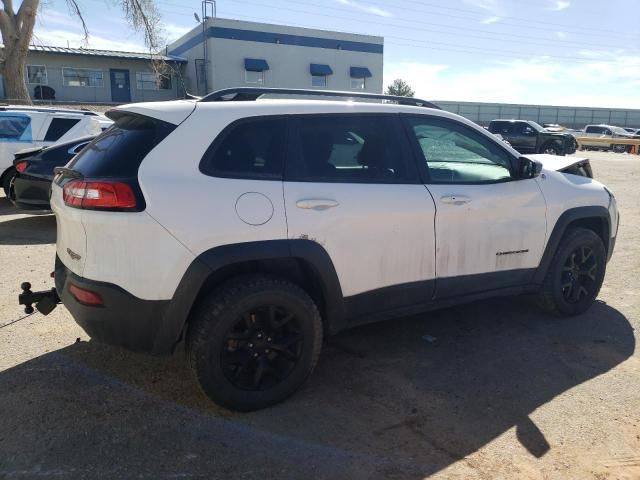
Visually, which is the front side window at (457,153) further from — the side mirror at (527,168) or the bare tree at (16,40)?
the bare tree at (16,40)

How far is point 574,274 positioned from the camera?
183 inches

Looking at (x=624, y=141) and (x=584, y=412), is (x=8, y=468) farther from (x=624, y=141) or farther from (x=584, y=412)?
(x=624, y=141)

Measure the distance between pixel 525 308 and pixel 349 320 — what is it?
2256 mm

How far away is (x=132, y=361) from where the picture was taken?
383 cm

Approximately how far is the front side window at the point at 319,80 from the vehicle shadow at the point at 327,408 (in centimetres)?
3509

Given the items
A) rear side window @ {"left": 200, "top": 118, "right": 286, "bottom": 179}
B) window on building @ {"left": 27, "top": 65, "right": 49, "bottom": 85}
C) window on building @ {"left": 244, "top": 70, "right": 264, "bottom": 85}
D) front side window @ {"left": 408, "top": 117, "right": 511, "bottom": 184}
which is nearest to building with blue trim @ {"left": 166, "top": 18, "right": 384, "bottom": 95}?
window on building @ {"left": 244, "top": 70, "right": 264, "bottom": 85}

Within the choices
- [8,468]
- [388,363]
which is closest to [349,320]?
[388,363]

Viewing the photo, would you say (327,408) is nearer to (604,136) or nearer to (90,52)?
(90,52)

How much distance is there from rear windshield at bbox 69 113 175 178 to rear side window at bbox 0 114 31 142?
26.3 feet

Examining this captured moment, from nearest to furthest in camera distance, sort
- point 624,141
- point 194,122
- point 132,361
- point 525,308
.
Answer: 1. point 194,122
2. point 132,361
3. point 525,308
4. point 624,141

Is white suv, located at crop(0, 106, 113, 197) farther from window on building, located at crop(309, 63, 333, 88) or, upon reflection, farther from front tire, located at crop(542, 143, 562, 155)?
window on building, located at crop(309, 63, 333, 88)

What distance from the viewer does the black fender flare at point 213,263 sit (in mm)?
2903

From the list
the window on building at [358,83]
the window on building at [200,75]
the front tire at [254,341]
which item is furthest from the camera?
the window on building at [358,83]

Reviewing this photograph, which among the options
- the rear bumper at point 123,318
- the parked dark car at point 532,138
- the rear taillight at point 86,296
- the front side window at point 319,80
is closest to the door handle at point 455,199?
the rear bumper at point 123,318
